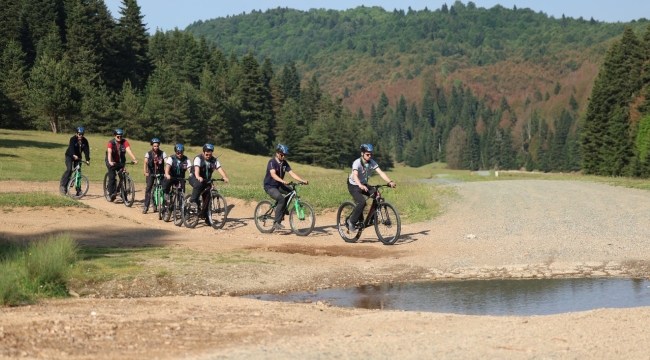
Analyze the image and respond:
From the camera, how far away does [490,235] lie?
64.0 feet

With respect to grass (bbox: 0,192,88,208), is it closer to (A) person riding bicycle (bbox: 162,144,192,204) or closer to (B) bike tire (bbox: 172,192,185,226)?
(A) person riding bicycle (bbox: 162,144,192,204)

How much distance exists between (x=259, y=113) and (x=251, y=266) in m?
101

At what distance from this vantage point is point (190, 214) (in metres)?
21.9

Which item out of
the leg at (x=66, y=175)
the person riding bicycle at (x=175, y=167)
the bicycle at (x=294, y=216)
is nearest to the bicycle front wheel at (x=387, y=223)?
the bicycle at (x=294, y=216)

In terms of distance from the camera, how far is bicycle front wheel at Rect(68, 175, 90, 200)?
2675cm

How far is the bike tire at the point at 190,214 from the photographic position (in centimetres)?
2170

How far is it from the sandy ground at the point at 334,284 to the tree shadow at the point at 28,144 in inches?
879

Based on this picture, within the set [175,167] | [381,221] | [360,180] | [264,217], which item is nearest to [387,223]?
[381,221]

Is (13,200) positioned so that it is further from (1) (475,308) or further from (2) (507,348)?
(2) (507,348)

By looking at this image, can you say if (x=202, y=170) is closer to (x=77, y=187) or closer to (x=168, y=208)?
(x=168, y=208)

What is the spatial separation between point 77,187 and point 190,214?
6755mm

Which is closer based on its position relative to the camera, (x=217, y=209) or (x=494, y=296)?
(x=494, y=296)

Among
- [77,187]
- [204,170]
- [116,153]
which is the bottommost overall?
[77,187]

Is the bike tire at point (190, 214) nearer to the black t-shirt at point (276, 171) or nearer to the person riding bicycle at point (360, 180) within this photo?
the black t-shirt at point (276, 171)
